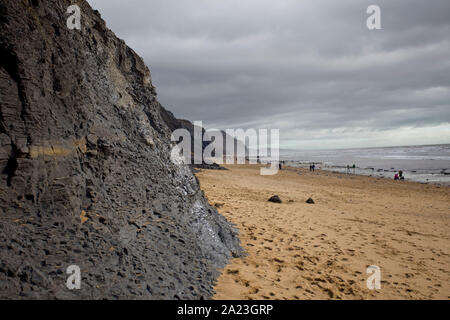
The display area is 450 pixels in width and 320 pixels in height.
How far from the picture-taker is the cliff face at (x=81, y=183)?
9.21 ft

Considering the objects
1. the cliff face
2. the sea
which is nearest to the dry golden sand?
the cliff face

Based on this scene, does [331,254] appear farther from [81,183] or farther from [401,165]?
[401,165]

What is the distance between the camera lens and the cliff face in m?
2.81

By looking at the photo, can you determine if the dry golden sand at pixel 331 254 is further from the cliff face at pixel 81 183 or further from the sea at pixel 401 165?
the sea at pixel 401 165

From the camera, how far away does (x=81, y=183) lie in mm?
3561

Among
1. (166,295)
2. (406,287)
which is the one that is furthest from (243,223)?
(166,295)

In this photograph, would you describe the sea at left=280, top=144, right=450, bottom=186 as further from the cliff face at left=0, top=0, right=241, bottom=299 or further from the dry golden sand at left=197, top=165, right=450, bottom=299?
the cliff face at left=0, top=0, right=241, bottom=299

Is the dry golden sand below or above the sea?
below

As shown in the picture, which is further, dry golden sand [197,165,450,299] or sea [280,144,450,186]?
sea [280,144,450,186]

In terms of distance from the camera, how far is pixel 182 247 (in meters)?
4.19

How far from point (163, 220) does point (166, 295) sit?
4.62 ft

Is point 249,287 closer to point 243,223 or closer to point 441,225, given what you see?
point 243,223

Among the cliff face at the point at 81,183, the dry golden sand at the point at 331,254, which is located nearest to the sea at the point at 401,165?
the dry golden sand at the point at 331,254
